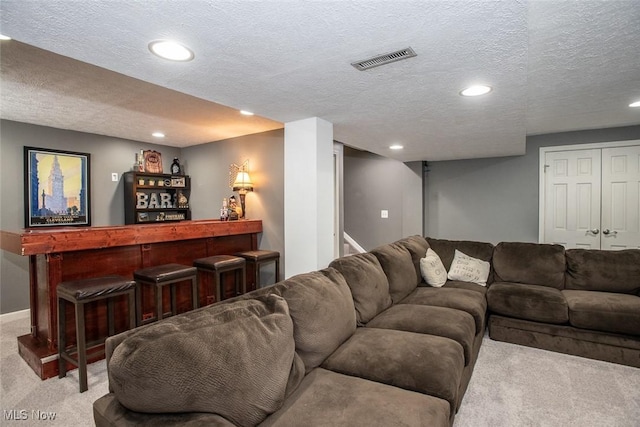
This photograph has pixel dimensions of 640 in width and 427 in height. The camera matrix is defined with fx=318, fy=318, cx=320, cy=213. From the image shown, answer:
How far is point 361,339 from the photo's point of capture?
206 centimetres

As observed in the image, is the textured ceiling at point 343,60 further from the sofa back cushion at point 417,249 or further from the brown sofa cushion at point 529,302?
the brown sofa cushion at point 529,302

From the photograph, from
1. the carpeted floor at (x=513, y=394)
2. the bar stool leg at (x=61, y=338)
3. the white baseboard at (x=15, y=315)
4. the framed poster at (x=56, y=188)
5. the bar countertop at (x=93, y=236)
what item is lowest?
the carpeted floor at (x=513, y=394)

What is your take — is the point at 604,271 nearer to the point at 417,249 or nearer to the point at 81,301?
the point at 417,249

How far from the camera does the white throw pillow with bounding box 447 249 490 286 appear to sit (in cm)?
355

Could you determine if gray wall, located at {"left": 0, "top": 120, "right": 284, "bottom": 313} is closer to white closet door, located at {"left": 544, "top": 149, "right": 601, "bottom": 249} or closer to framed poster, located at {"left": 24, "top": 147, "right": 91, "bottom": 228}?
framed poster, located at {"left": 24, "top": 147, "right": 91, "bottom": 228}

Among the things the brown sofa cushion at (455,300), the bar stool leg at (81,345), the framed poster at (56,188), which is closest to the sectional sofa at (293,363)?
the brown sofa cushion at (455,300)

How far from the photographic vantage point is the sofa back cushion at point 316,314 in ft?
5.68

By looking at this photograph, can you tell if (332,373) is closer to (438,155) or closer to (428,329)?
(428,329)

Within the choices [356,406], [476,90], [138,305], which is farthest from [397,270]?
[138,305]

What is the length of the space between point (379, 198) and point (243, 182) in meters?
3.01

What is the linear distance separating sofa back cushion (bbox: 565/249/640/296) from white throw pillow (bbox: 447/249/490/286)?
0.80 m

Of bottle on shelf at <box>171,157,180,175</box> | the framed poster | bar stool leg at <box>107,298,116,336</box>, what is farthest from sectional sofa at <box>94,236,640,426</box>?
bottle on shelf at <box>171,157,180,175</box>

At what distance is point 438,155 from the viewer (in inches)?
200

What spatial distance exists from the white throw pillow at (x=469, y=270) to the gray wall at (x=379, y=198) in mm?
2064
